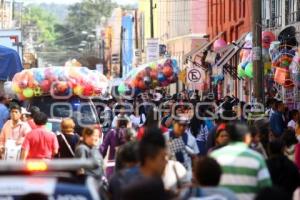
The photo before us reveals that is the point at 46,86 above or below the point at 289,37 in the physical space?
below

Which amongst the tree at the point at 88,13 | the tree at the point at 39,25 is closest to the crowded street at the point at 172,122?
the tree at the point at 39,25

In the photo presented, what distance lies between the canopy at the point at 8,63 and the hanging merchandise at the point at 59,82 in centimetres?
23

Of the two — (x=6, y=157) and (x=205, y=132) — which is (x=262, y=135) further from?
(x=205, y=132)

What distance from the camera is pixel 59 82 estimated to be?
25.1 meters

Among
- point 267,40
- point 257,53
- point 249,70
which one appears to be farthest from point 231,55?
point 257,53

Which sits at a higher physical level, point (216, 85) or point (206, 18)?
point (206, 18)

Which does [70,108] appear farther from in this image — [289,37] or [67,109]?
[289,37]

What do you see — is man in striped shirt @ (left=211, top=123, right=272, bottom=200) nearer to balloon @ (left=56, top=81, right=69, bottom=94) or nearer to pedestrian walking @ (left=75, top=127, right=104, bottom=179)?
pedestrian walking @ (left=75, top=127, right=104, bottom=179)

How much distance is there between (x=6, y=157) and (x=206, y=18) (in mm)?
44257

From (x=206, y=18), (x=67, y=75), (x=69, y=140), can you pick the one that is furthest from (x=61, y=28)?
(x=69, y=140)

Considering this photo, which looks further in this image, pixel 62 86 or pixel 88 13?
pixel 88 13

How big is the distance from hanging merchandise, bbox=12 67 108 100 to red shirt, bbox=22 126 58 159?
31.1ft

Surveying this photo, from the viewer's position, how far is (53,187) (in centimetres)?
707

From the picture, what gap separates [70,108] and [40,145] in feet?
30.2
